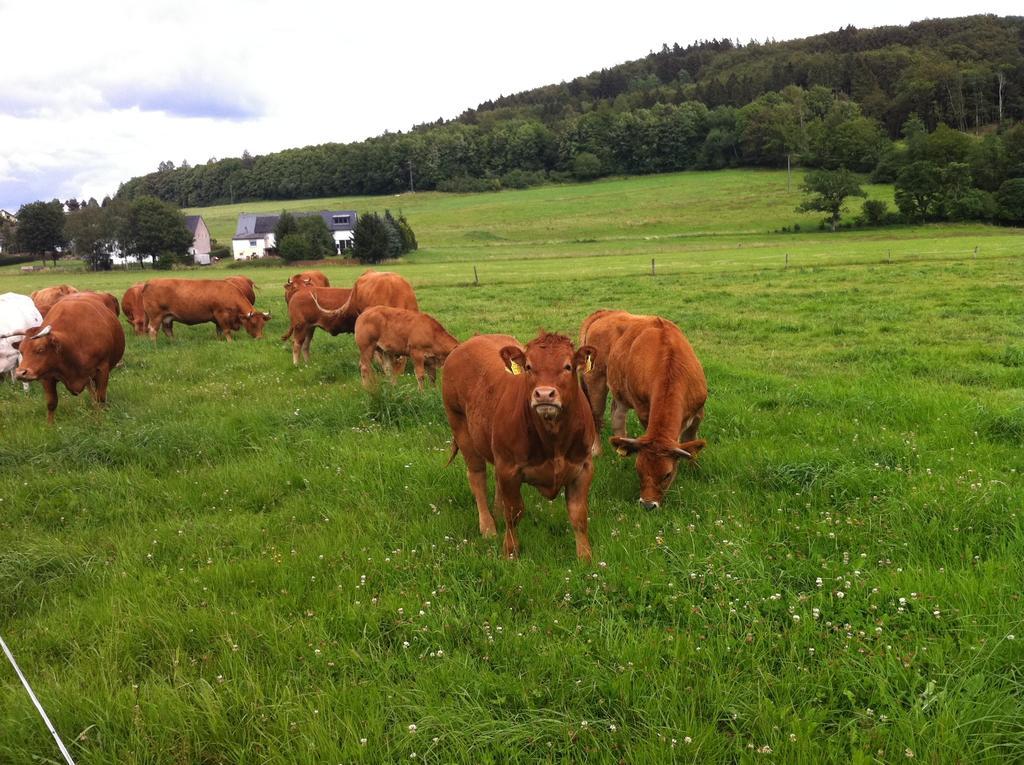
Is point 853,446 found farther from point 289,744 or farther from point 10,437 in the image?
point 10,437

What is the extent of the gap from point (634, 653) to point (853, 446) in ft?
A: 14.3

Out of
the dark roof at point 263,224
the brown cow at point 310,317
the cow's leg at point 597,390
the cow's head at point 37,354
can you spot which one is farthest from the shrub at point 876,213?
the cow's head at point 37,354

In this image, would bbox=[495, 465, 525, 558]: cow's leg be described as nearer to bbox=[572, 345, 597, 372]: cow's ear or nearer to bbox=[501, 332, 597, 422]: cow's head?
bbox=[501, 332, 597, 422]: cow's head

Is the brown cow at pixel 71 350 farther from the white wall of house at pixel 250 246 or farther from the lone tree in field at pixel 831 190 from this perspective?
the white wall of house at pixel 250 246

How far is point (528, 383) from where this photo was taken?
483cm

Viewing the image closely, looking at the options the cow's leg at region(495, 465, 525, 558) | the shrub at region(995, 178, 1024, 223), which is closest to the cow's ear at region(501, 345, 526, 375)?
the cow's leg at region(495, 465, 525, 558)

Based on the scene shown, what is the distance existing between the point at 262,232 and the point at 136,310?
9007 cm

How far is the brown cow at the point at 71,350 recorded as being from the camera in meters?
9.31

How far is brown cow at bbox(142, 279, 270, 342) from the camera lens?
1844 centimetres

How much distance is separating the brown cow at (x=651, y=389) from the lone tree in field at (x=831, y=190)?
72.9 meters

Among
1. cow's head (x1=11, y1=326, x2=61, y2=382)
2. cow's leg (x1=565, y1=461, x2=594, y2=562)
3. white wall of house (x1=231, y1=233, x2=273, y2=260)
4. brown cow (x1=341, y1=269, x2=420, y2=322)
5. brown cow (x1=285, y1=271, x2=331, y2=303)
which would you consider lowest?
cow's leg (x1=565, y1=461, x2=594, y2=562)

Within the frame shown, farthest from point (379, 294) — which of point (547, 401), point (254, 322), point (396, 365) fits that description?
point (547, 401)

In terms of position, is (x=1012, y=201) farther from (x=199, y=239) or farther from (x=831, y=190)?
(x=199, y=239)

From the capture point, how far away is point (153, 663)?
3.85 m
